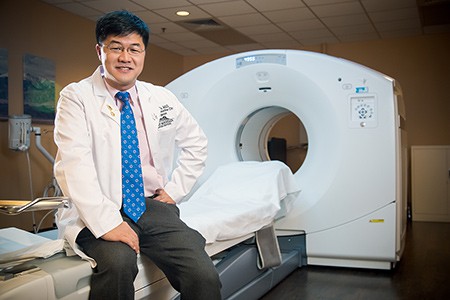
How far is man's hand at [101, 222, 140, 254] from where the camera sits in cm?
134

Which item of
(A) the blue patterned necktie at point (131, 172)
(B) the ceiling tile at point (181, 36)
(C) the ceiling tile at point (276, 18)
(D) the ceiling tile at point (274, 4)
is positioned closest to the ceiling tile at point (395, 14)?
(C) the ceiling tile at point (276, 18)

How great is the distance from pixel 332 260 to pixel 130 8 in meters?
3.17

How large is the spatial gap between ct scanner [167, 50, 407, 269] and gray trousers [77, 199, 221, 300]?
4.29ft

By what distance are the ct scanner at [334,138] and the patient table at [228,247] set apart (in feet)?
0.61

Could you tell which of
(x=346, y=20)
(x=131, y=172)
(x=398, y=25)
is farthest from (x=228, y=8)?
(x=131, y=172)

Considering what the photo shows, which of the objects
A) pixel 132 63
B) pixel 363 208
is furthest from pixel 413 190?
pixel 132 63

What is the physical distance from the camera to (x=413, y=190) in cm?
527

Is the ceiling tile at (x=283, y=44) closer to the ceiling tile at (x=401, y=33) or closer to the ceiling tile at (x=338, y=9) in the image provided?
the ceiling tile at (x=401, y=33)

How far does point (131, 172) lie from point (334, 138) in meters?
1.48

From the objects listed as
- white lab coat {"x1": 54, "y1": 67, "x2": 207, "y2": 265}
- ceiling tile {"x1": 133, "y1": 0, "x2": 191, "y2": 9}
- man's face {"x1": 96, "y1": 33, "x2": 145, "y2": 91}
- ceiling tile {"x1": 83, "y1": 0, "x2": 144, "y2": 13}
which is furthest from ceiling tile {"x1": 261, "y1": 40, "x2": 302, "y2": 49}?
man's face {"x1": 96, "y1": 33, "x2": 145, "y2": 91}

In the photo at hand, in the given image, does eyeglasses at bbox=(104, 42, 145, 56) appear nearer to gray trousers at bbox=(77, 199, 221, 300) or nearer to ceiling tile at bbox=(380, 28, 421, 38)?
gray trousers at bbox=(77, 199, 221, 300)

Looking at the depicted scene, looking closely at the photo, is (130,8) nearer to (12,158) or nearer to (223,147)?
(12,158)

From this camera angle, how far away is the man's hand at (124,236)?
134 centimetres

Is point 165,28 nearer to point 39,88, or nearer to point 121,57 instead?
point 39,88
